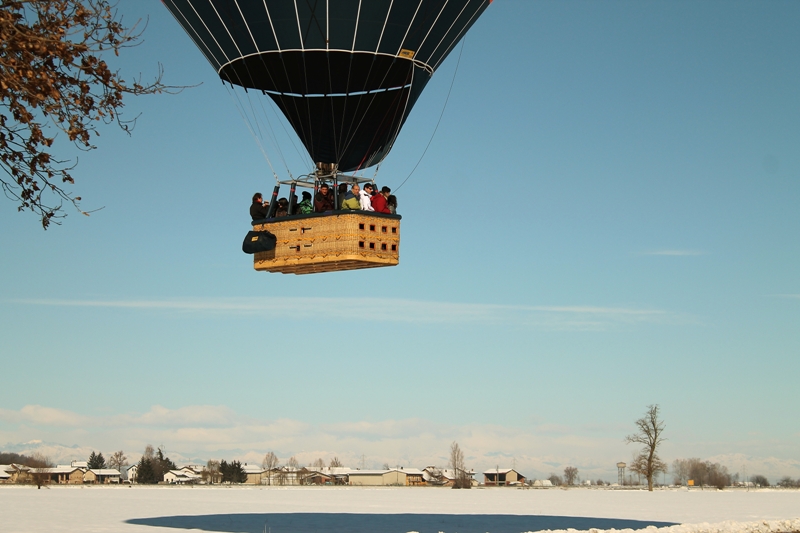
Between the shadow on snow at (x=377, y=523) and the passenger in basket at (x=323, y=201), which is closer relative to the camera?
the passenger in basket at (x=323, y=201)

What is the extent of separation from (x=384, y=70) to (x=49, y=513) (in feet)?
69.6

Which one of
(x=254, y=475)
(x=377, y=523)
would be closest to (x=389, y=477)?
(x=254, y=475)

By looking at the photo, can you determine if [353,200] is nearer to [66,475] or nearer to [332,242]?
[332,242]

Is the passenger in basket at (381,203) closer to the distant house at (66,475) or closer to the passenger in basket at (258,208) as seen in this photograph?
the passenger in basket at (258,208)

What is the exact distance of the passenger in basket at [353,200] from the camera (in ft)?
56.2

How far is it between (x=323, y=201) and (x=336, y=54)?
3.10 m

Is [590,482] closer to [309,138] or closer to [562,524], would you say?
[562,524]

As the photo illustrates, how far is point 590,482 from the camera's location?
124m

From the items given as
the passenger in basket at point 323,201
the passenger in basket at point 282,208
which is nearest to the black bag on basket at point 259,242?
the passenger in basket at point 282,208

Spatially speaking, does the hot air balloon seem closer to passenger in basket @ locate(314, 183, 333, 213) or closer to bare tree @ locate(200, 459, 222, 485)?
passenger in basket @ locate(314, 183, 333, 213)

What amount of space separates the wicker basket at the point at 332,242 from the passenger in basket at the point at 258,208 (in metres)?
0.28

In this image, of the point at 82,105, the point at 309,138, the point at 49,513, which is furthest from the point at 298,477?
the point at 82,105

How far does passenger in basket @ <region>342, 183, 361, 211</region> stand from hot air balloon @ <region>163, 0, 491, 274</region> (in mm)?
260

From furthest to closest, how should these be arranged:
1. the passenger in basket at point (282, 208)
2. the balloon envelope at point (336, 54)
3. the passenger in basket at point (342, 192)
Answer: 1. the balloon envelope at point (336, 54)
2. the passenger in basket at point (282, 208)
3. the passenger in basket at point (342, 192)
